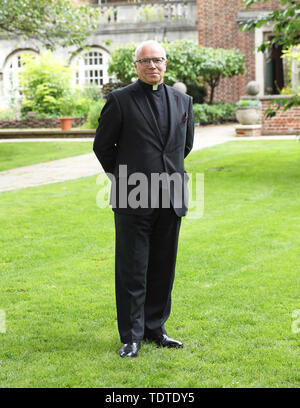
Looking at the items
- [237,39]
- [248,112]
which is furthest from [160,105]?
[237,39]

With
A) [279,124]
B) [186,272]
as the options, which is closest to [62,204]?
[186,272]

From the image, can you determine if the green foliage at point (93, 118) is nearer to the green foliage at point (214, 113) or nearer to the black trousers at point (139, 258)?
the green foliage at point (214, 113)

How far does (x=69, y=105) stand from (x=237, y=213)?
18.0m

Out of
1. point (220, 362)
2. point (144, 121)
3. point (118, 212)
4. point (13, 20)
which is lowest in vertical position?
point (220, 362)

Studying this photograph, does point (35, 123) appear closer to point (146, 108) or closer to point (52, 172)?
point (52, 172)

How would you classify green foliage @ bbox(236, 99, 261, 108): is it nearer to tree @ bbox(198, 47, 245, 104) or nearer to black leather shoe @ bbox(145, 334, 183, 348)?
tree @ bbox(198, 47, 245, 104)

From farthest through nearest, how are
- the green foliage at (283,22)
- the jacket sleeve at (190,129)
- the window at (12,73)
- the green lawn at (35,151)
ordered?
the window at (12,73) → the green lawn at (35,151) → the green foliage at (283,22) → the jacket sleeve at (190,129)

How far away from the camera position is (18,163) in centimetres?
1492

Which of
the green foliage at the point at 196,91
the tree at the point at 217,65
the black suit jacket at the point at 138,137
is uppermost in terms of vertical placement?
the tree at the point at 217,65

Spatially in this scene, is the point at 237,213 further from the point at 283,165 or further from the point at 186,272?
the point at 283,165

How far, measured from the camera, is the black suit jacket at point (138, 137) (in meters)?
3.98

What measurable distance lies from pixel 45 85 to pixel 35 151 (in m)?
9.75

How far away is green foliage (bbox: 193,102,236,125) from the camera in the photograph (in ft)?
76.3
